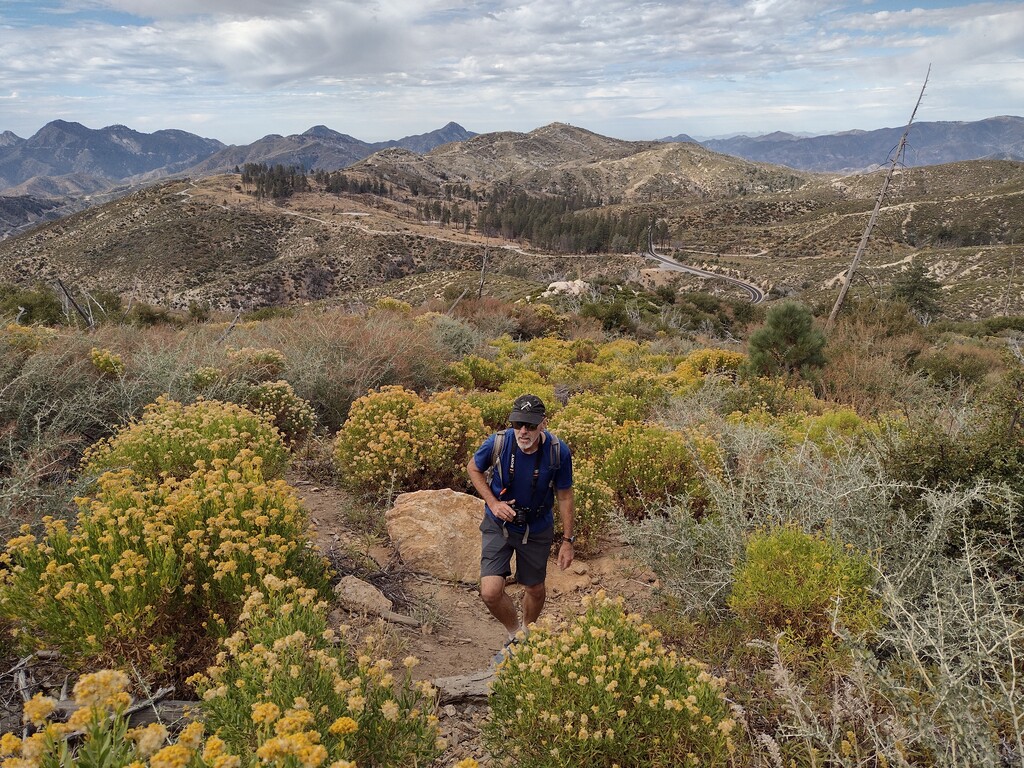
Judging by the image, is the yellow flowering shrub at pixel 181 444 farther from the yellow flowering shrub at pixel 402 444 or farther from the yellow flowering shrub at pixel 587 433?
the yellow flowering shrub at pixel 587 433

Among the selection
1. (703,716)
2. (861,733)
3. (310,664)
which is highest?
(310,664)

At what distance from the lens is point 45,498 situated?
4121 mm

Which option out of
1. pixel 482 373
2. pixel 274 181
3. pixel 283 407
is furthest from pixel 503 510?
pixel 274 181

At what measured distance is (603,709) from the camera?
234cm

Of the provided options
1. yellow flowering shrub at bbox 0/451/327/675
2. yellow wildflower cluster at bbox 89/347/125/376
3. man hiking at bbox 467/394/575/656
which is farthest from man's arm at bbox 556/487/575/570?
yellow wildflower cluster at bbox 89/347/125/376

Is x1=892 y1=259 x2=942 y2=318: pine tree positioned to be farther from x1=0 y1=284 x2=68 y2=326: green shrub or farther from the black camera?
x1=0 y1=284 x2=68 y2=326: green shrub

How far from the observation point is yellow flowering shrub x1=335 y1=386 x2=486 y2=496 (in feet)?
18.1

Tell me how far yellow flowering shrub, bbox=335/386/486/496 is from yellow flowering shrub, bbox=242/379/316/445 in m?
0.80

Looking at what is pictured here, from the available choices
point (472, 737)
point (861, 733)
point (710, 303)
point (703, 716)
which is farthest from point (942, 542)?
point (710, 303)

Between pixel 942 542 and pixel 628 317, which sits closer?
pixel 942 542

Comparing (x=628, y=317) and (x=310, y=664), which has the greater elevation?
(x=310, y=664)

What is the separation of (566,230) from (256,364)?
3571 inches

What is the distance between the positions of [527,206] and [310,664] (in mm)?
118337

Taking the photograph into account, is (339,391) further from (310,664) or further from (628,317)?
(628,317)
